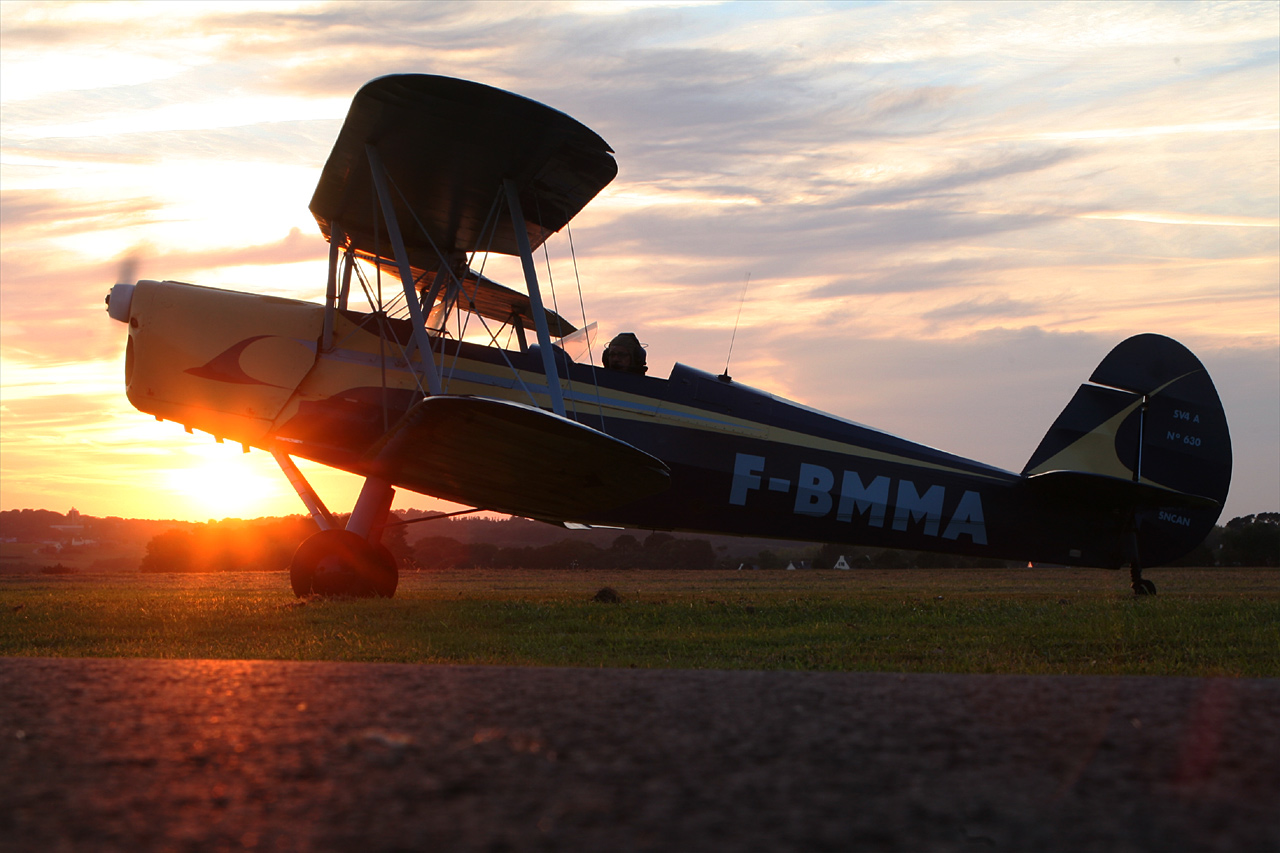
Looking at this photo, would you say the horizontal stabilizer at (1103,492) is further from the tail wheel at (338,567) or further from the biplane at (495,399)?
the tail wheel at (338,567)

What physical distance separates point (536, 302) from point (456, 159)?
4.77 feet

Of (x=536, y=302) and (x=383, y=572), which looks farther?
(x=383, y=572)

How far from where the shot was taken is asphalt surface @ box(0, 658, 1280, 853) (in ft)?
2.95

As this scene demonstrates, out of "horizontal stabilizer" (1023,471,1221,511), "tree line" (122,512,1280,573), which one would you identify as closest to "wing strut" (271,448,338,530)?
"horizontal stabilizer" (1023,471,1221,511)

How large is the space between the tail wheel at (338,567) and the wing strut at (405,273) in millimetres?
1792

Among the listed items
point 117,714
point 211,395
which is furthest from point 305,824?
point 211,395

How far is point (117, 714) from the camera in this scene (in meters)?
1.38

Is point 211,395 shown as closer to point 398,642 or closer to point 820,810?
point 398,642

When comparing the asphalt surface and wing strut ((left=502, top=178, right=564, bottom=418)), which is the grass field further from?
the asphalt surface

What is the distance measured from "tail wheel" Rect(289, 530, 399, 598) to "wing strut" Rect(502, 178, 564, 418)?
2.35 metres

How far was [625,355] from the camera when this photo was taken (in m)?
8.91

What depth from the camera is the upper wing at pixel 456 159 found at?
281 inches

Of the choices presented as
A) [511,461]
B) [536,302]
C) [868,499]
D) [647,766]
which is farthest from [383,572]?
[647,766]

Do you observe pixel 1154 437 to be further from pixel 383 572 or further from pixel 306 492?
pixel 306 492
